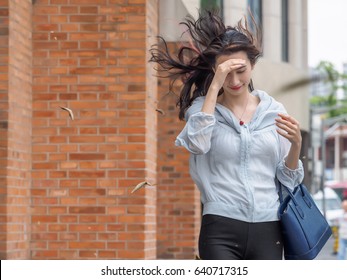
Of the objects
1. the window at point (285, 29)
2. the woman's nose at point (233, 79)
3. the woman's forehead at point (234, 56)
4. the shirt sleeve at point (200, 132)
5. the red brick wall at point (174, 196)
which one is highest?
the window at point (285, 29)

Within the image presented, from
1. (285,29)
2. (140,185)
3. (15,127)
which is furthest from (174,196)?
(285,29)

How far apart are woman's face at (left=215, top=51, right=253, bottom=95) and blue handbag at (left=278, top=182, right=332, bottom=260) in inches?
18.5

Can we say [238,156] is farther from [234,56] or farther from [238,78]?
A: [234,56]

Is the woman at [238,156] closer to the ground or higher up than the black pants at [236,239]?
higher up

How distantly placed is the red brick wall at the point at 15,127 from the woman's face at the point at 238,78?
Answer: 3.23 m

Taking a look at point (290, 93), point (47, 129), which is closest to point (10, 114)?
point (47, 129)

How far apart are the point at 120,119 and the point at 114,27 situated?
71 cm

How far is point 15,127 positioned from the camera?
8156mm

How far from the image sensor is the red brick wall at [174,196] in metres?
11.9

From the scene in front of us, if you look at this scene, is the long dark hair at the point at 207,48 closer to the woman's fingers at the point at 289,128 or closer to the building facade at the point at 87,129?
the woman's fingers at the point at 289,128

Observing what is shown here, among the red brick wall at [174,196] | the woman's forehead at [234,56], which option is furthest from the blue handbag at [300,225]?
the red brick wall at [174,196]

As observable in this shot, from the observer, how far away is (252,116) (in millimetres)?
5004

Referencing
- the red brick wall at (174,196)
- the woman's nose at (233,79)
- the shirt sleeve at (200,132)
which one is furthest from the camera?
the red brick wall at (174,196)

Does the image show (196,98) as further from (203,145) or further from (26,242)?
(26,242)
